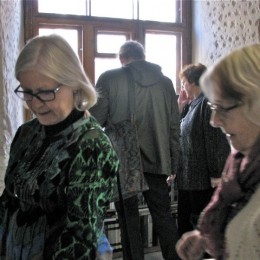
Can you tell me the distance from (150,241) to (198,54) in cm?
193

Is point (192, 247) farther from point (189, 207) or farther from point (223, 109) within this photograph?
point (189, 207)

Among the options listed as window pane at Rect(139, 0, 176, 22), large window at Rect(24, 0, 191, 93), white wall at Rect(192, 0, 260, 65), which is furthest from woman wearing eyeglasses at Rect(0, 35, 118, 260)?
window pane at Rect(139, 0, 176, 22)

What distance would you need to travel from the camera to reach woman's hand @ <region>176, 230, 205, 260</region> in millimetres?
1211

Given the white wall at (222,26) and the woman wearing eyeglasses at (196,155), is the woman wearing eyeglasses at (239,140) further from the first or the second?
the white wall at (222,26)

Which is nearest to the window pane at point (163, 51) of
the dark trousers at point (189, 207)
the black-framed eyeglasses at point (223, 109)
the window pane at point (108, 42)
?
the window pane at point (108, 42)

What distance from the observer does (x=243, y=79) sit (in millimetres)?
990

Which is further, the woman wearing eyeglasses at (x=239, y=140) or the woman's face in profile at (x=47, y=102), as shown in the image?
the woman's face in profile at (x=47, y=102)

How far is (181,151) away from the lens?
9.04 feet

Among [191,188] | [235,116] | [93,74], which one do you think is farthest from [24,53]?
[93,74]

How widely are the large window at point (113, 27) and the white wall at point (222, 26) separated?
0.14 metres

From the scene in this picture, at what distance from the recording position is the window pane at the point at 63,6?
3.69 metres

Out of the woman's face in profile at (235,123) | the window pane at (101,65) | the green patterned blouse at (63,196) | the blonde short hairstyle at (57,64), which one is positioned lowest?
the green patterned blouse at (63,196)

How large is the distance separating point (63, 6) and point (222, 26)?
145 centimetres

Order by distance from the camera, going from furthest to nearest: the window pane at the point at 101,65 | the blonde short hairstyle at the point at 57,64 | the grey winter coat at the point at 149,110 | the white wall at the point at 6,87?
1. the window pane at the point at 101,65
2. the grey winter coat at the point at 149,110
3. the white wall at the point at 6,87
4. the blonde short hairstyle at the point at 57,64
